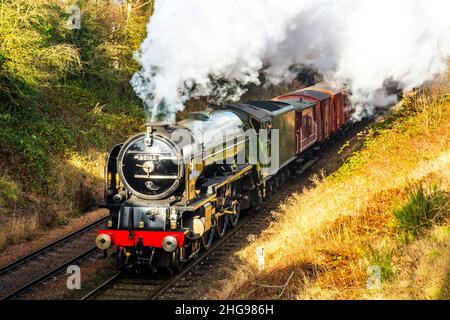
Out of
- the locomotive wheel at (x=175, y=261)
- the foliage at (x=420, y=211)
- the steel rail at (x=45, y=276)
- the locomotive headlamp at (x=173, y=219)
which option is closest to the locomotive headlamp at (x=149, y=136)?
the locomotive headlamp at (x=173, y=219)

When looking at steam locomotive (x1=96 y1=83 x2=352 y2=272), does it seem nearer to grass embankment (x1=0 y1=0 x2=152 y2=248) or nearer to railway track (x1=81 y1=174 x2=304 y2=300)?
railway track (x1=81 y1=174 x2=304 y2=300)

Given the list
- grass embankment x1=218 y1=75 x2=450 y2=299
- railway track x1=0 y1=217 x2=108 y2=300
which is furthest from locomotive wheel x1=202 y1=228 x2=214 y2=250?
railway track x1=0 y1=217 x2=108 y2=300

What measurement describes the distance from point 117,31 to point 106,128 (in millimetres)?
4954

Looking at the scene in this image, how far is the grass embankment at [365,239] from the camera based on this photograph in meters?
8.35

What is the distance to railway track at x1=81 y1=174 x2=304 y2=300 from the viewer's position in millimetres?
10297

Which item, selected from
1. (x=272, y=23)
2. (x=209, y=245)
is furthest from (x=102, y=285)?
(x=272, y=23)

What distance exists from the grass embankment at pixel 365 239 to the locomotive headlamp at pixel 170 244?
48.7 inches

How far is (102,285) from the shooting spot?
414 inches

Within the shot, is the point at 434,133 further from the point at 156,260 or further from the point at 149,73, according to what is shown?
the point at 156,260

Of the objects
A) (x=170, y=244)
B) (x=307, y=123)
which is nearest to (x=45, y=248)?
(x=170, y=244)

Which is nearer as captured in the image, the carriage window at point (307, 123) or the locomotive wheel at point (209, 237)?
the locomotive wheel at point (209, 237)

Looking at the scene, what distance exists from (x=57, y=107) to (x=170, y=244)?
10.6 metres

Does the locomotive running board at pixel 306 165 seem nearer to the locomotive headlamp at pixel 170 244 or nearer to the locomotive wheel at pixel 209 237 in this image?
the locomotive wheel at pixel 209 237

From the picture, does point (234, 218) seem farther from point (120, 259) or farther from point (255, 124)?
point (120, 259)
